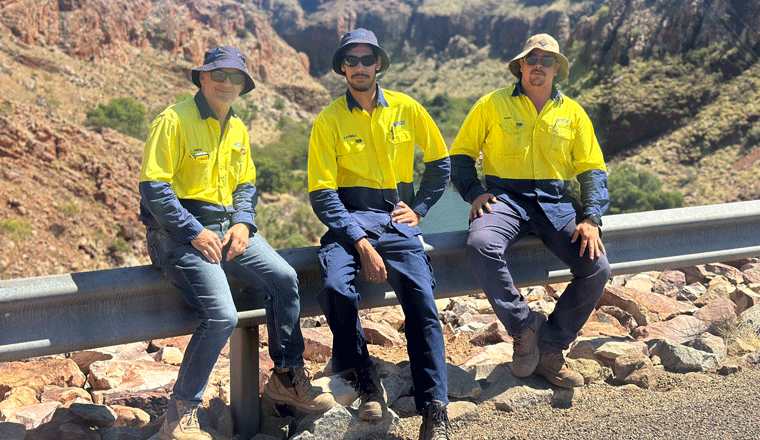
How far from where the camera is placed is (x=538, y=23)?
102000 mm

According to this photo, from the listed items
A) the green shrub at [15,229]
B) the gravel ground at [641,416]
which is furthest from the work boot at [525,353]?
the green shrub at [15,229]

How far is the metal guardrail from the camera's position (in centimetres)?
274

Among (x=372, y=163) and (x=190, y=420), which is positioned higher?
(x=372, y=163)

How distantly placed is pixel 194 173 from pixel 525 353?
73.1 inches

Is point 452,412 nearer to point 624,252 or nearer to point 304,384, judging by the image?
point 304,384

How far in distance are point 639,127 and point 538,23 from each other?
2712 inches

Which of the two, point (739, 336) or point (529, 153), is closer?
point (529, 153)

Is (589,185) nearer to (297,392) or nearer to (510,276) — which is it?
(510,276)

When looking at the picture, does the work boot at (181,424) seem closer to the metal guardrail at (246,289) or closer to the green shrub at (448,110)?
the metal guardrail at (246,289)

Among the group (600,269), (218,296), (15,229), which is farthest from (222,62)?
(15,229)

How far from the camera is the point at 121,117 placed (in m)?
49.6

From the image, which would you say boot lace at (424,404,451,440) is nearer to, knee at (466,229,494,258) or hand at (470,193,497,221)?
knee at (466,229,494,258)

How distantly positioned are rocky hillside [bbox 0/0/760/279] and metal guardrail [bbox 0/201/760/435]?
1769 centimetres

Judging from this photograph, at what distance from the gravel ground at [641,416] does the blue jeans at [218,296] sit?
65 cm
